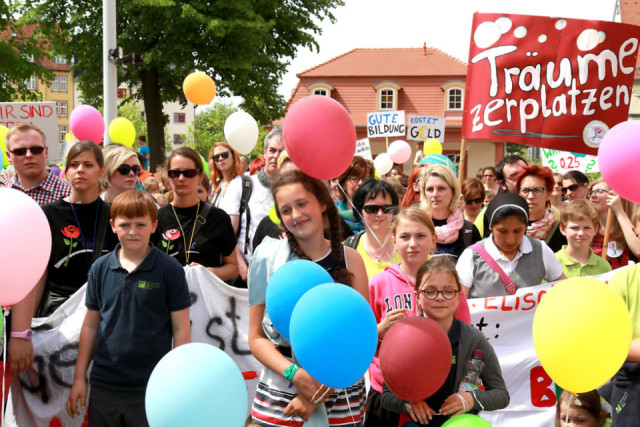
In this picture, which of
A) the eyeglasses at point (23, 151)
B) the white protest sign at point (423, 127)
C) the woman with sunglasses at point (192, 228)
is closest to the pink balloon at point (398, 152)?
the white protest sign at point (423, 127)

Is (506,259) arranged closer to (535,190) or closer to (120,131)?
(535,190)

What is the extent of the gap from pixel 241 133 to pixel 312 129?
201 inches

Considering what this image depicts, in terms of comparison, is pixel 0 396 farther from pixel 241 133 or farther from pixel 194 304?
pixel 241 133

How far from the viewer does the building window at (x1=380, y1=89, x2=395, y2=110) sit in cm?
3762

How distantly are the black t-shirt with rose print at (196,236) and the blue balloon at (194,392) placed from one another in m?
1.84

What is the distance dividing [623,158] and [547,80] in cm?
234

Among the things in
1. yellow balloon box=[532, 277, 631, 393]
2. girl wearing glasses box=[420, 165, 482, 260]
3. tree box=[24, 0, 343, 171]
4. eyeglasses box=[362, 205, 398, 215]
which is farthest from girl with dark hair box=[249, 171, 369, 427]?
tree box=[24, 0, 343, 171]

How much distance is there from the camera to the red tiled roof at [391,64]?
37969mm

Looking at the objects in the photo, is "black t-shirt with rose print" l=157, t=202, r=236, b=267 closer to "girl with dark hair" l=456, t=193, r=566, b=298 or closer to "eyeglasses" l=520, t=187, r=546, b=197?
"girl with dark hair" l=456, t=193, r=566, b=298

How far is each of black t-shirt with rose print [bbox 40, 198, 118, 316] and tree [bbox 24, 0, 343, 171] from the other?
16.7 metres

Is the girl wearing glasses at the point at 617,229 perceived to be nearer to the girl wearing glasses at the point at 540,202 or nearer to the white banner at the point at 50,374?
the girl wearing glasses at the point at 540,202

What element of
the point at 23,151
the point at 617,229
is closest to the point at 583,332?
the point at 617,229

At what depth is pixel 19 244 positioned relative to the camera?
297 cm

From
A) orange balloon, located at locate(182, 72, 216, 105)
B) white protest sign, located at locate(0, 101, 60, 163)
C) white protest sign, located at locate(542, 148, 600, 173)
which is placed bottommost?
white protest sign, located at locate(542, 148, 600, 173)
